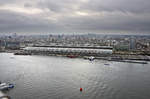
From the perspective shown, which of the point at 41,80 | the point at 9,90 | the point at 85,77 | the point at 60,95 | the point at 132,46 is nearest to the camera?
the point at 60,95

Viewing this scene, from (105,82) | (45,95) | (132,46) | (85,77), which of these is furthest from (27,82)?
(132,46)

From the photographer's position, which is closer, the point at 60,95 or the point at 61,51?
the point at 60,95

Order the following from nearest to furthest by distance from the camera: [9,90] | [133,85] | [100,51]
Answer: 1. [9,90]
2. [133,85]
3. [100,51]

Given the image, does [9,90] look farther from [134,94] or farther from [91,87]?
[134,94]

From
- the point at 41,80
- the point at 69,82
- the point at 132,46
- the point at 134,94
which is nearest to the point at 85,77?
the point at 69,82

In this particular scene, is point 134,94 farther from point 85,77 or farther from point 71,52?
point 71,52

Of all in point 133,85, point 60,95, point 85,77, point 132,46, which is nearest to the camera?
point 60,95

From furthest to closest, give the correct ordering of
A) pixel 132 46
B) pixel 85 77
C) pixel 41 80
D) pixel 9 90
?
pixel 132 46 → pixel 85 77 → pixel 41 80 → pixel 9 90

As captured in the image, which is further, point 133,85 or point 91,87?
point 133,85
